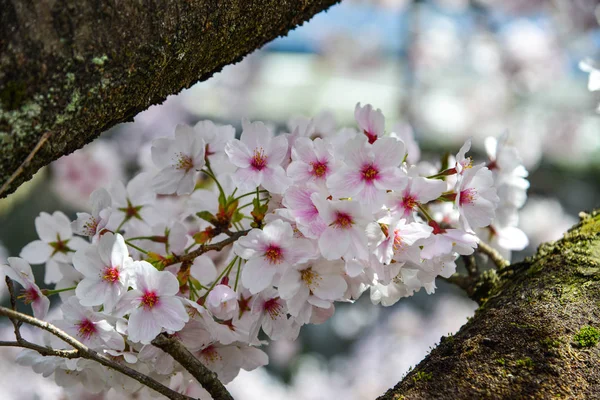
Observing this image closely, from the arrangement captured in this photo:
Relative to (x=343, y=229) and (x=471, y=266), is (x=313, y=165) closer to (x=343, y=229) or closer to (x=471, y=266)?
(x=343, y=229)

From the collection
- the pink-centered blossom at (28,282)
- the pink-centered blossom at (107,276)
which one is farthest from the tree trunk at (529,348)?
the pink-centered blossom at (28,282)

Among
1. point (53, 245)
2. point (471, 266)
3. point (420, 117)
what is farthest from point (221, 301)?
point (420, 117)

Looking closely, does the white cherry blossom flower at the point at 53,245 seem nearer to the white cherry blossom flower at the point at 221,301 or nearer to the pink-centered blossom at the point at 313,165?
the white cherry blossom flower at the point at 221,301

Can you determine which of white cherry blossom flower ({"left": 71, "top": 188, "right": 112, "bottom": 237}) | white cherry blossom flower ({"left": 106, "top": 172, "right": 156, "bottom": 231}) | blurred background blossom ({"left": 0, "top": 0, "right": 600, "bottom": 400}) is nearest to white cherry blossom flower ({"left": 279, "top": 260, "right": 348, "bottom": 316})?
white cherry blossom flower ({"left": 71, "top": 188, "right": 112, "bottom": 237})

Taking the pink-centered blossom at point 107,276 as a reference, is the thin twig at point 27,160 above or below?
above

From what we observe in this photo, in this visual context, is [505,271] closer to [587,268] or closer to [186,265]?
[587,268]

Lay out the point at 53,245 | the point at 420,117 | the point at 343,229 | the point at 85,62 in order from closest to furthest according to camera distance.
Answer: the point at 85,62 < the point at 343,229 < the point at 53,245 < the point at 420,117
